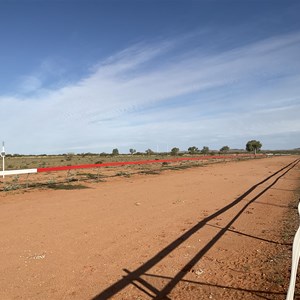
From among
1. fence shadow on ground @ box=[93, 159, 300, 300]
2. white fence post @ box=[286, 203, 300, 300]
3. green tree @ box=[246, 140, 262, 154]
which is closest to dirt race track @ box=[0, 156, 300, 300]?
fence shadow on ground @ box=[93, 159, 300, 300]

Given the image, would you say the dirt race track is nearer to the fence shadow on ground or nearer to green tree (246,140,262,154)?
the fence shadow on ground

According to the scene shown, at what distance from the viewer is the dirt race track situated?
4820mm

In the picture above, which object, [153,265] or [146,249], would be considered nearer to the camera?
[153,265]

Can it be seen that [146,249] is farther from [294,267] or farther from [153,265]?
[294,267]

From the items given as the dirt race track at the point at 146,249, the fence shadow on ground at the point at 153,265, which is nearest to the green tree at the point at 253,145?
the dirt race track at the point at 146,249

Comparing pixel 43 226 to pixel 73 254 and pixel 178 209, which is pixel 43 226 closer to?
pixel 73 254

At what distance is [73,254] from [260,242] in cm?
376

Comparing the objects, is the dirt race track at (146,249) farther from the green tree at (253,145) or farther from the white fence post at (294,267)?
the green tree at (253,145)

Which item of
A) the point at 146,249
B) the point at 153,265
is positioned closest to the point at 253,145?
the point at 146,249

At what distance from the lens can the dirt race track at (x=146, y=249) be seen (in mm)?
4820

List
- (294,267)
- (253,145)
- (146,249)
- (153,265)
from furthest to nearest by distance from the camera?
(253,145), (146,249), (153,265), (294,267)

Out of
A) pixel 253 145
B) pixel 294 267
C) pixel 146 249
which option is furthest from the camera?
pixel 253 145

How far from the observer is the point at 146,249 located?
258 inches

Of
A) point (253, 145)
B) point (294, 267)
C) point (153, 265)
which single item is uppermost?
point (253, 145)
